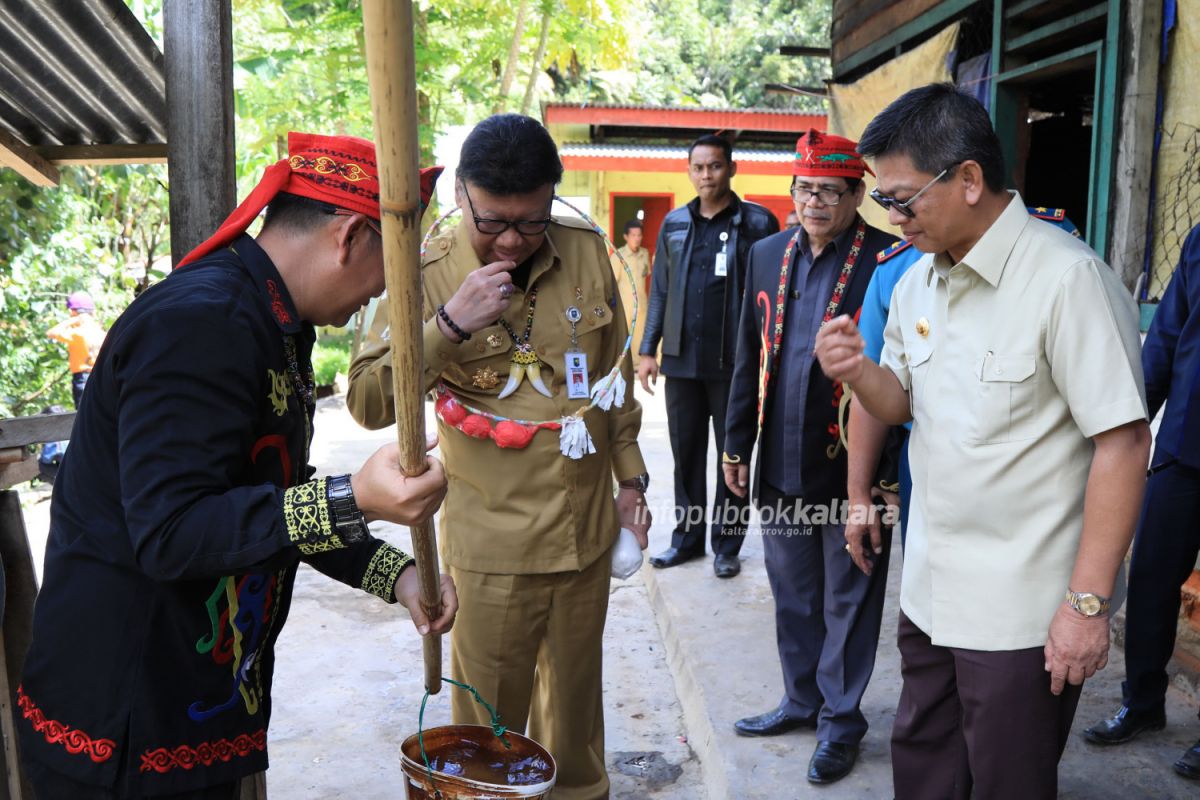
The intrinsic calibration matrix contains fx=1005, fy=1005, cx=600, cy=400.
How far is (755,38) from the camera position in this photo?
103 feet

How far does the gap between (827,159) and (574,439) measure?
1426mm

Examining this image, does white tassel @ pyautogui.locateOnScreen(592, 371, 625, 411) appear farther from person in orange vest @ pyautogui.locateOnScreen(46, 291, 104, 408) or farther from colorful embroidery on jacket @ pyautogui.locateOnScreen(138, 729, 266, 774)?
person in orange vest @ pyautogui.locateOnScreen(46, 291, 104, 408)

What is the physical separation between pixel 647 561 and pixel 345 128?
10.9 m

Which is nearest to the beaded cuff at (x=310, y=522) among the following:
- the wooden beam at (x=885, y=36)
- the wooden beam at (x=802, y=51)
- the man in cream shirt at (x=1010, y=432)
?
the man in cream shirt at (x=1010, y=432)

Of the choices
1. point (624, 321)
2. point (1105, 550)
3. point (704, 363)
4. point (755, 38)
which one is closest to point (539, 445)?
point (624, 321)

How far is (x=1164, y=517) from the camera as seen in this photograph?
3.30 m

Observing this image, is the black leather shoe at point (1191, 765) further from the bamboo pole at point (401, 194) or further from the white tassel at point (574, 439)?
the bamboo pole at point (401, 194)

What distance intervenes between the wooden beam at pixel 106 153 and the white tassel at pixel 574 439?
1854 mm

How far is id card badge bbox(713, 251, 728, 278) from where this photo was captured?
550 centimetres

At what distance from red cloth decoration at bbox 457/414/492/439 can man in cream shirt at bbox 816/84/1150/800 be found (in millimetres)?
910

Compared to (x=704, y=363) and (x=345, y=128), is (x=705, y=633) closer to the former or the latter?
(x=704, y=363)

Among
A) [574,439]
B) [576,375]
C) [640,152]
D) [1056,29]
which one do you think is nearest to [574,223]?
[576,375]

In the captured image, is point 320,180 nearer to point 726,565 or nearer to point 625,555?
point 625,555

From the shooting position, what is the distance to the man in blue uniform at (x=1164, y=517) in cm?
317
